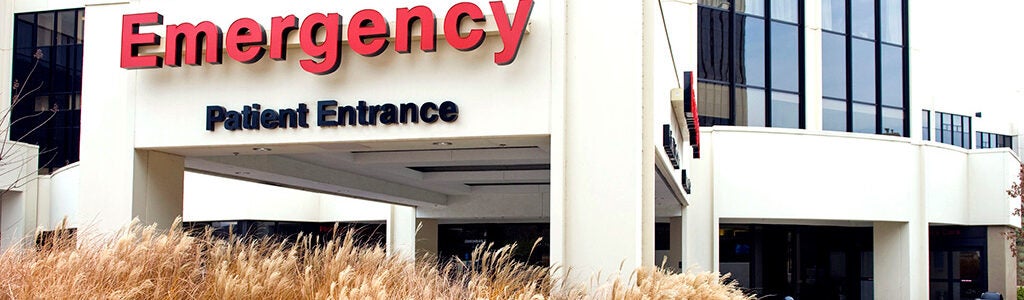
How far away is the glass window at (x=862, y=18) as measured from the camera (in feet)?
101

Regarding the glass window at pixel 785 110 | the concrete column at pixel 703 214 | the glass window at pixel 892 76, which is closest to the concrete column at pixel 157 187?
the concrete column at pixel 703 214

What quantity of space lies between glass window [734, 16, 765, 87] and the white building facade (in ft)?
0.20

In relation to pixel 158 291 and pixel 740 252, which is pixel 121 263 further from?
pixel 740 252

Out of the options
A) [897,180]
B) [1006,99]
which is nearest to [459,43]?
[897,180]

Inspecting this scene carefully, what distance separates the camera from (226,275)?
8.05 meters

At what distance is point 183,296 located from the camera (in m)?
7.89

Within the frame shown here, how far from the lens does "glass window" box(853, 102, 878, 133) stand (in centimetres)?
3038

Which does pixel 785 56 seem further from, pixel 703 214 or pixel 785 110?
pixel 703 214

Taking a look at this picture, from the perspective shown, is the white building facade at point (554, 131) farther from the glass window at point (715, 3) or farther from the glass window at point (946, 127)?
the glass window at point (946, 127)

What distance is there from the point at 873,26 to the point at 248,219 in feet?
62.8

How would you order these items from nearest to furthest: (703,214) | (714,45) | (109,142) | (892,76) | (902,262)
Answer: (109,142) → (703,214) → (902,262) → (714,45) → (892,76)

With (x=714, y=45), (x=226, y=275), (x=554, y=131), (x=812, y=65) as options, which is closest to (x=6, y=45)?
(x=714, y=45)

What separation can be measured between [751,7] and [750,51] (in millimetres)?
1249

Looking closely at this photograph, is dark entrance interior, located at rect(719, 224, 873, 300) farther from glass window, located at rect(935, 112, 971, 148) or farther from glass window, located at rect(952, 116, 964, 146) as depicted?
glass window, located at rect(952, 116, 964, 146)
